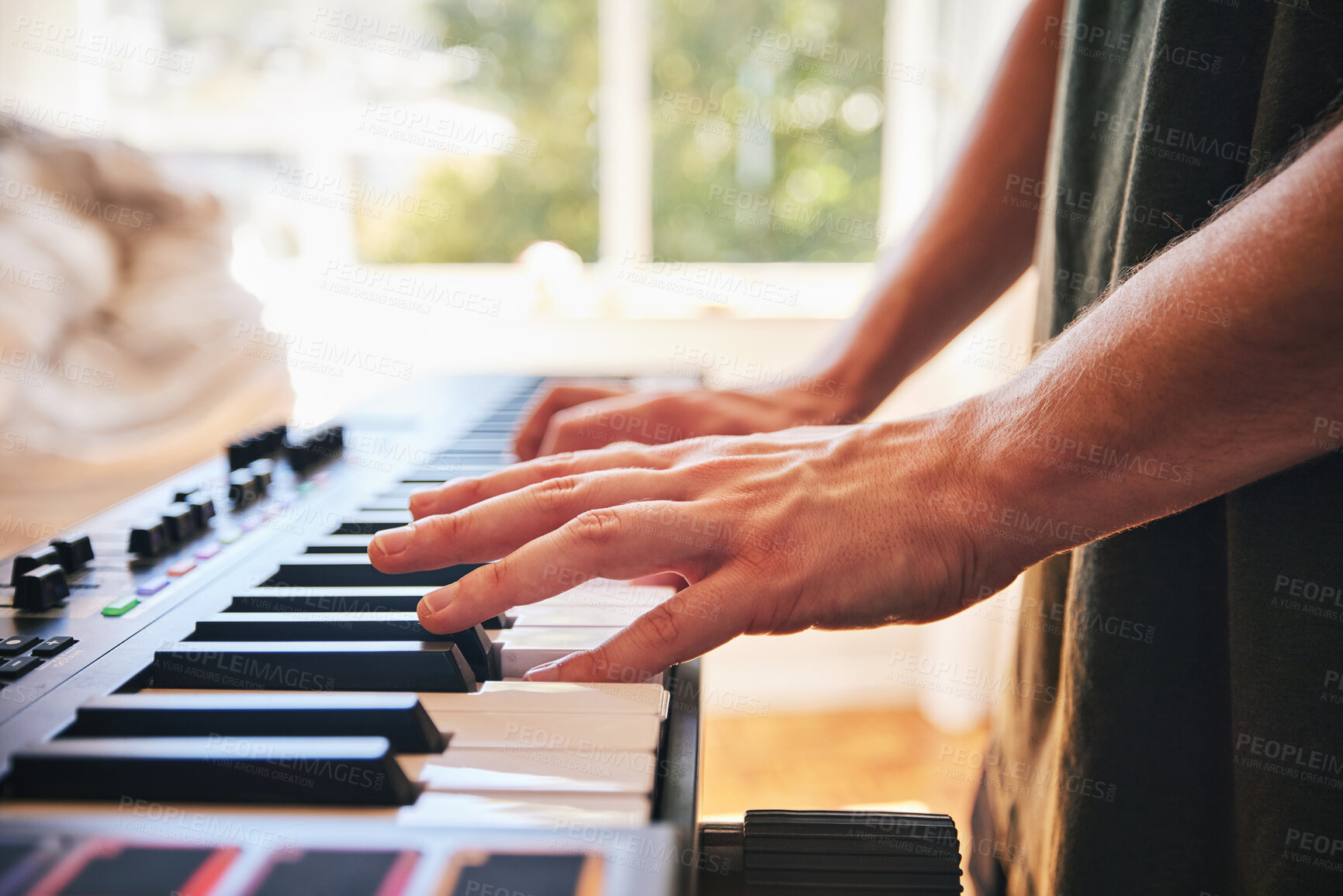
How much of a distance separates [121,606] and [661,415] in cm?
45

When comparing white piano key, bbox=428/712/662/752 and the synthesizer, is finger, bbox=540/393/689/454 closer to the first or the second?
the synthesizer

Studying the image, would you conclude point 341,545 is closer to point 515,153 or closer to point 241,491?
point 241,491

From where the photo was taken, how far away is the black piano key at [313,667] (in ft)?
1.50

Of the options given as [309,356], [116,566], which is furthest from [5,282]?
[116,566]

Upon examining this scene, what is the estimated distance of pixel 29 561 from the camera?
0.56 metres

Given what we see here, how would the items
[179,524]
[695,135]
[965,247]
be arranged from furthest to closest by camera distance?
[695,135]
[965,247]
[179,524]

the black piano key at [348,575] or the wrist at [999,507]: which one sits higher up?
the wrist at [999,507]

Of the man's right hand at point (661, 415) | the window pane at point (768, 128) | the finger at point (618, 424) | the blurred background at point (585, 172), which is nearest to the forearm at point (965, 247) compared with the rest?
the man's right hand at point (661, 415)

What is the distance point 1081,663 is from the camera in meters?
0.63

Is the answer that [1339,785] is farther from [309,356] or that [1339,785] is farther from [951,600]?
[309,356]

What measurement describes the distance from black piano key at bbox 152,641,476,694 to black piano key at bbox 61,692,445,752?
4 centimetres

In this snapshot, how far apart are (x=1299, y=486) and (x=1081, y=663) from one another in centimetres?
19

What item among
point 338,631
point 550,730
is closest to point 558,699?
point 550,730

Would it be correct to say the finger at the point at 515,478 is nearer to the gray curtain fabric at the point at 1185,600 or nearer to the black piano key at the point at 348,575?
the black piano key at the point at 348,575
